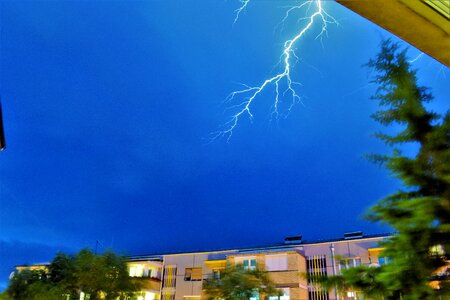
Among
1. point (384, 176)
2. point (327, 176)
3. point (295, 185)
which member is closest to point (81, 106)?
point (384, 176)

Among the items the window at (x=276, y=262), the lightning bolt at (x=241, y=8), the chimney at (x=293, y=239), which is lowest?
the lightning bolt at (x=241, y=8)

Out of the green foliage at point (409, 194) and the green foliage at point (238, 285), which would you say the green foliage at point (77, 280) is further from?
the green foliage at point (238, 285)

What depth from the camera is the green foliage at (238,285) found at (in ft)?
27.0

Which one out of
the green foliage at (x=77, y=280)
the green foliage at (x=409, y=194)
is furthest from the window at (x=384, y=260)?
the green foliage at (x=77, y=280)

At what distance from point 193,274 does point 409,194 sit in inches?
597

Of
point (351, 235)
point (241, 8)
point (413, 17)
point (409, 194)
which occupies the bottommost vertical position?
point (409, 194)

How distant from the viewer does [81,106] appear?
9.38 ft

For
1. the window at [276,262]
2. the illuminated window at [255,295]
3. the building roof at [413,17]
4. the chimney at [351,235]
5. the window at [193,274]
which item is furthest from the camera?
the window at [193,274]

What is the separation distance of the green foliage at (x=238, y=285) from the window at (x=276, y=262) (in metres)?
3.37

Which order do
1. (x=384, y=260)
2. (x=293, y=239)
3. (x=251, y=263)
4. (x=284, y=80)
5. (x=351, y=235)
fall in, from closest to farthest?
(x=384, y=260) < (x=284, y=80) < (x=251, y=263) < (x=351, y=235) < (x=293, y=239)

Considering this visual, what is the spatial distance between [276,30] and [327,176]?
17.2 feet

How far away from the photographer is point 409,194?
5.04 feet

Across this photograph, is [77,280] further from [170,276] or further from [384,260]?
[170,276]

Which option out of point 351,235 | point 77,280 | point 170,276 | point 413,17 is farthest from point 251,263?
point 413,17
